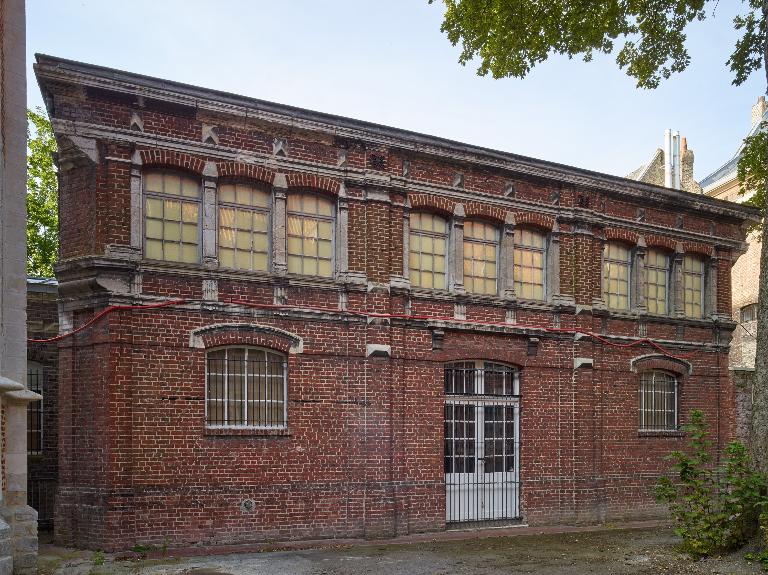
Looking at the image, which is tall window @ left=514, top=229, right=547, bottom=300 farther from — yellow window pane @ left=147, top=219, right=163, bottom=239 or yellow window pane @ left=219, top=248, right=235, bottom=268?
yellow window pane @ left=147, top=219, right=163, bottom=239

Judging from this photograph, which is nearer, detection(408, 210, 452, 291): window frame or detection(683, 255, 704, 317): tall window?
detection(408, 210, 452, 291): window frame

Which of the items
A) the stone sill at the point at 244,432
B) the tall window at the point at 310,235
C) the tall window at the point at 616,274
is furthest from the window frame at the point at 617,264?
the stone sill at the point at 244,432

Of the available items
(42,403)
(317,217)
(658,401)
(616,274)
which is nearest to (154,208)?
(317,217)

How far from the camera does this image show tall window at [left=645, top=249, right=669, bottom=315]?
55.1ft

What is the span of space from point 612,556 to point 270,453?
222 inches

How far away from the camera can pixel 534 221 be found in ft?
49.1

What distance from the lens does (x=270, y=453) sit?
39.1 feet

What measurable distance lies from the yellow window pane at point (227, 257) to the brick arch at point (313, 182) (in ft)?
5.06

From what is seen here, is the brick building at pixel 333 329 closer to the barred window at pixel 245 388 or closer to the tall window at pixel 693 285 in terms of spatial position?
the barred window at pixel 245 388

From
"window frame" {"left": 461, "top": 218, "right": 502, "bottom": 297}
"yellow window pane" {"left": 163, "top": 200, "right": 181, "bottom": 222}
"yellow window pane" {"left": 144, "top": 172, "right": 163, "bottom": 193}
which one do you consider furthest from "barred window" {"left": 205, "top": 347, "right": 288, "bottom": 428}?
"window frame" {"left": 461, "top": 218, "right": 502, "bottom": 297}

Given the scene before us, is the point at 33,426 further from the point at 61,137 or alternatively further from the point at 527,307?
the point at 527,307

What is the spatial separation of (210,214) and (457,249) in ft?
15.7

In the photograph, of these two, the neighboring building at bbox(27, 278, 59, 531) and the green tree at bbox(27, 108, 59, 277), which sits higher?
the green tree at bbox(27, 108, 59, 277)

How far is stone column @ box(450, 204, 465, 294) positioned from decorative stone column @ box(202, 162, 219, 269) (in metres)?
4.58
